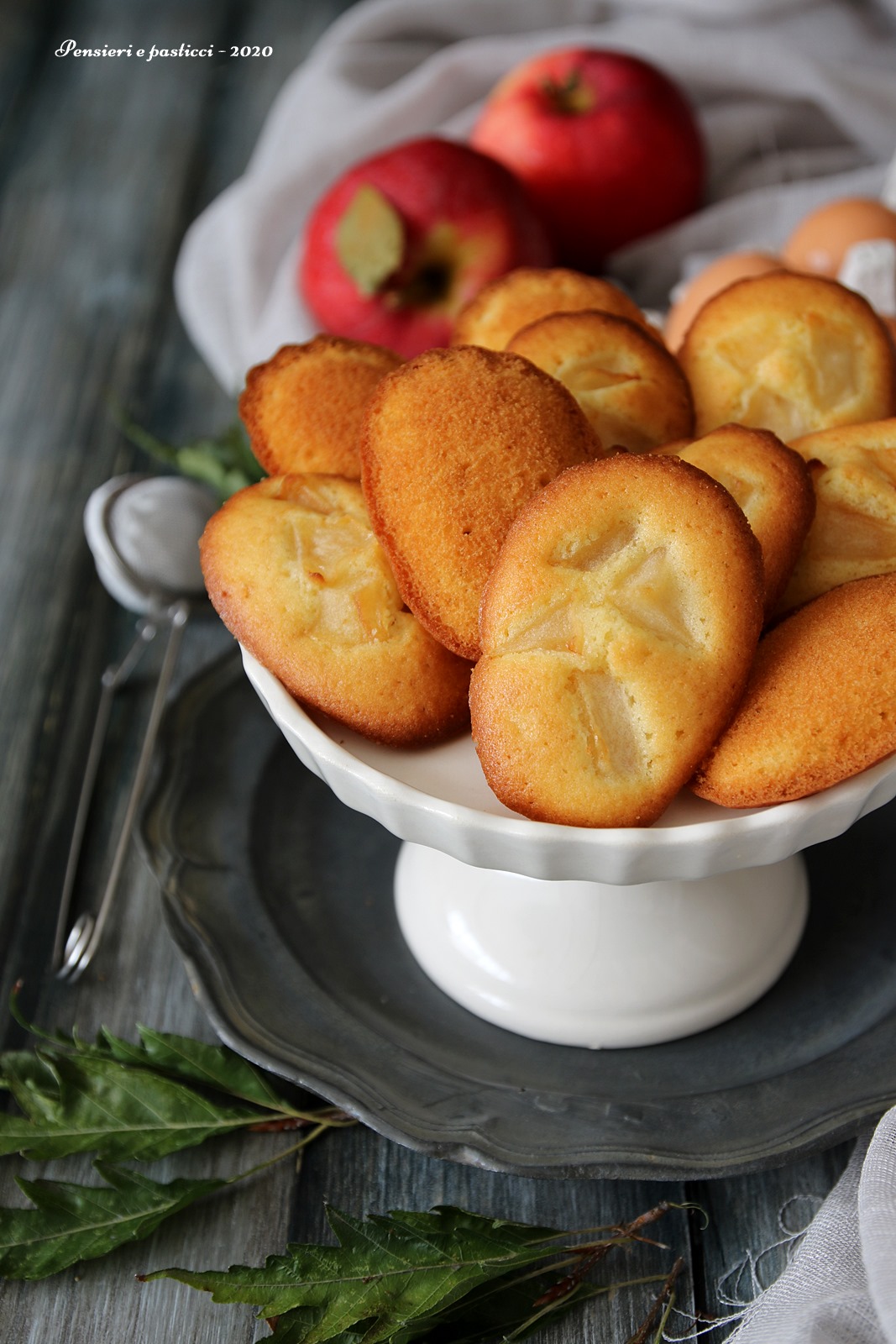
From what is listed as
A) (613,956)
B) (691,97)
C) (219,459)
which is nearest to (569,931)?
(613,956)

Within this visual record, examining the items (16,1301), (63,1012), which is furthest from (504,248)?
(16,1301)

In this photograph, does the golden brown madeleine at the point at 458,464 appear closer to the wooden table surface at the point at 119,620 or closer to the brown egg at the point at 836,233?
the wooden table surface at the point at 119,620

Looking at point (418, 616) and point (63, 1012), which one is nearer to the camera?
point (418, 616)

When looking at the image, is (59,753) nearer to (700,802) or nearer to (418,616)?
(418,616)

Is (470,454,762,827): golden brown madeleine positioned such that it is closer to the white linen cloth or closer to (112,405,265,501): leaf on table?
(112,405,265,501): leaf on table

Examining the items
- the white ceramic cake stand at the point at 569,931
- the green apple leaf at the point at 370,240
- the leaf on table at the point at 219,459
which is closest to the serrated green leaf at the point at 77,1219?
the white ceramic cake stand at the point at 569,931

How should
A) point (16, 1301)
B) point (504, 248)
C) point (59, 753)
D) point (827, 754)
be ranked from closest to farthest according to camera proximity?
point (827, 754)
point (16, 1301)
point (59, 753)
point (504, 248)

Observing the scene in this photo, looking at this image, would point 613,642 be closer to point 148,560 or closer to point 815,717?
point 815,717
